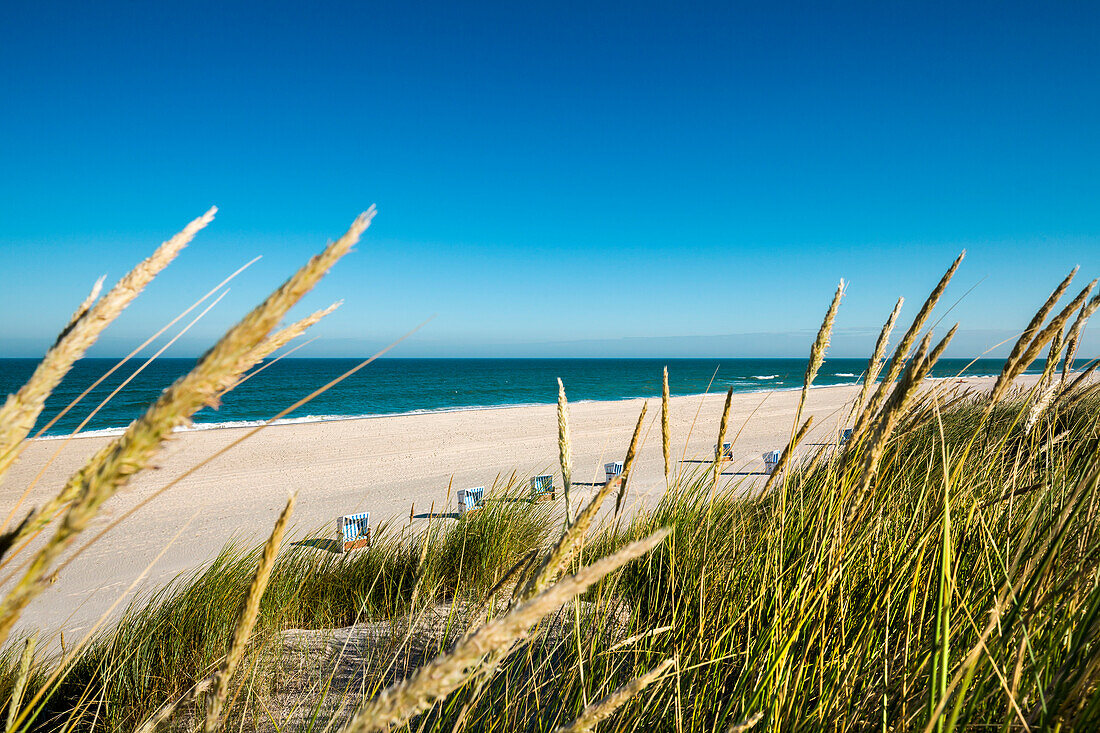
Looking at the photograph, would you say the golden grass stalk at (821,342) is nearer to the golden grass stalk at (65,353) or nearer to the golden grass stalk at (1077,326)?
the golden grass stalk at (1077,326)

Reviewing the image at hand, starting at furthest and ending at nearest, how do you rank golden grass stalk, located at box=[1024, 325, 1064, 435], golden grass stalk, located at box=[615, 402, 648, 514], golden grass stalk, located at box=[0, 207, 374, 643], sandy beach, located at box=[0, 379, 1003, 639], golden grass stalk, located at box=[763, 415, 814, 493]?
sandy beach, located at box=[0, 379, 1003, 639], golden grass stalk, located at box=[1024, 325, 1064, 435], golden grass stalk, located at box=[763, 415, 814, 493], golden grass stalk, located at box=[615, 402, 648, 514], golden grass stalk, located at box=[0, 207, 374, 643]

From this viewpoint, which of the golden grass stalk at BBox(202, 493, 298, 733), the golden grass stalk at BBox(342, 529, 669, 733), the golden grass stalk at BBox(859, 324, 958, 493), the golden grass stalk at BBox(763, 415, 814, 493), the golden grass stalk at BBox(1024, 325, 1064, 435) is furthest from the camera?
the golden grass stalk at BBox(1024, 325, 1064, 435)

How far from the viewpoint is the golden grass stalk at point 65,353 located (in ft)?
2.12

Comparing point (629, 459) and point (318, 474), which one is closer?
point (629, 459)

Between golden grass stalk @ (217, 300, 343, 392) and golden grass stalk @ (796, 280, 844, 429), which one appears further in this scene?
golden grass stalk @ (796, 280, 844, 429)

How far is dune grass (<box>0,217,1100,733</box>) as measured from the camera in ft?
2.30

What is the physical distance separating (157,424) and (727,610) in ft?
6.61

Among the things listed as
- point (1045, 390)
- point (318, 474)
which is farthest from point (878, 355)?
point (318, 474)

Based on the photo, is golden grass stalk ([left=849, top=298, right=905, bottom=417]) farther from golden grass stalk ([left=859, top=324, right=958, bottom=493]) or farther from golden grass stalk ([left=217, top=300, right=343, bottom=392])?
golden grass stalk ([left=217, top=300, right=343, bottom=392])

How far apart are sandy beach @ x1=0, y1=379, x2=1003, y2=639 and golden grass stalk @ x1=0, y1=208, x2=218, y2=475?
2130mm

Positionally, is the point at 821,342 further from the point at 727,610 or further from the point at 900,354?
the point at 727,610

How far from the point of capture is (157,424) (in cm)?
54

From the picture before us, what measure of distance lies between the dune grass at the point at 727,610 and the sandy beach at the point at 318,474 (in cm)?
69

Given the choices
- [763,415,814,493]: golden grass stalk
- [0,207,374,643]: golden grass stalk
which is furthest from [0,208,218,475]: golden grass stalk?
[763,415,814,493]: golden grass stalk
